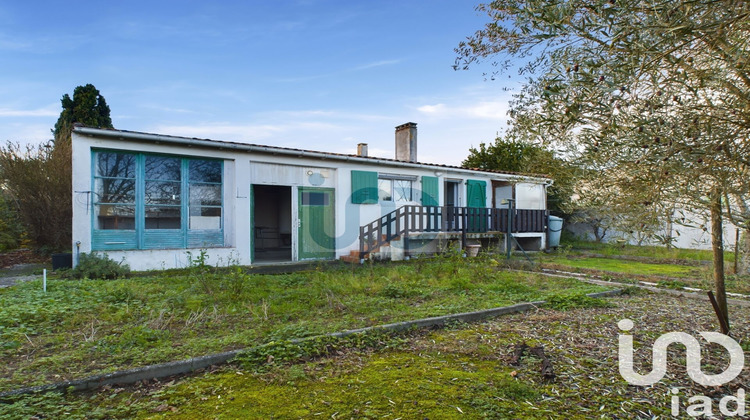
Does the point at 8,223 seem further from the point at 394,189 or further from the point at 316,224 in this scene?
the point at 394,189

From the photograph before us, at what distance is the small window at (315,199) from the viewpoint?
11.7 metres

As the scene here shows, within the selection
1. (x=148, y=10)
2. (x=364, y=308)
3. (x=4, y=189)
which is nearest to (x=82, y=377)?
(x=364, y=308)

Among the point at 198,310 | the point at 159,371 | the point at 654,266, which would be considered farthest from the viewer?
the point at 654,266

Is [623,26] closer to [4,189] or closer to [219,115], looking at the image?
[219,115]

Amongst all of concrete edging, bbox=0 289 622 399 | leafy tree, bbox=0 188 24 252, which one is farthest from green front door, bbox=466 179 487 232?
leafy tree, bbox=0 188 24 252

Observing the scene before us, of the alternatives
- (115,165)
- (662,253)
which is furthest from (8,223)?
(662,253)

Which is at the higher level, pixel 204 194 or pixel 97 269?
pixel 204 194

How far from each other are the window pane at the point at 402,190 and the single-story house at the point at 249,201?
3cm

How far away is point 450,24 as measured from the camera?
8172mm

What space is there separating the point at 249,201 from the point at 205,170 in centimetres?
133

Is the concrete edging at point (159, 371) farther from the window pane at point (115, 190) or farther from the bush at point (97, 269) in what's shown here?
the window pane at point (115, 190)

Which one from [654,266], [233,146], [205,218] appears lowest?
[654,266]

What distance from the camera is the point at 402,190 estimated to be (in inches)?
541

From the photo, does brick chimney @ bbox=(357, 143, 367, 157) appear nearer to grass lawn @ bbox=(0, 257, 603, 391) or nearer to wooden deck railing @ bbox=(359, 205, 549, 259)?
wooden deck railing @ bbox=(359, 205, 549, 259)
